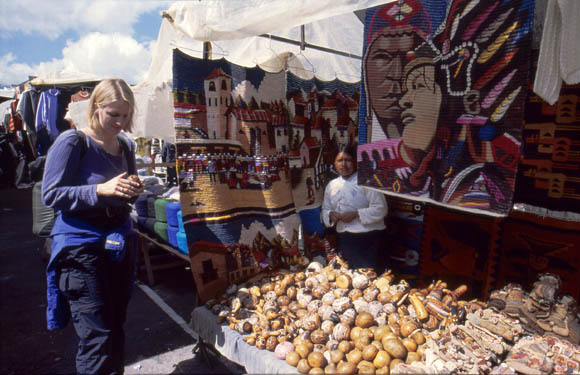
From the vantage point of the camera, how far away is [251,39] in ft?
10.9

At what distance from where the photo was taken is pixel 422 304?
2033mm

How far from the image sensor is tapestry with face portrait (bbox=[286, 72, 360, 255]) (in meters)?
3.35

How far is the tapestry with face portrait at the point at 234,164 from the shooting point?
2369mm

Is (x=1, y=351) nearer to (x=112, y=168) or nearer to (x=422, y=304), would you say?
(x=112, y=168)

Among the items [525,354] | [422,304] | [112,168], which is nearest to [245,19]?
[112,168]

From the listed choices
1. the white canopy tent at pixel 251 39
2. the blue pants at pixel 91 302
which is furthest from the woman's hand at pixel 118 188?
the white canopy tent at pixel 251 39

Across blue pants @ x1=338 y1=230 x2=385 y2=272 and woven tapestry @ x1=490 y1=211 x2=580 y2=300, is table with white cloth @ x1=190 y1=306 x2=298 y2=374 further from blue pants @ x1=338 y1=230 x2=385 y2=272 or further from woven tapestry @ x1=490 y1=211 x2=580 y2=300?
woven tapestry @ x1=490 y1=211 x2=580 y2=300

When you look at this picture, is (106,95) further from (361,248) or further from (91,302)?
(361,248)

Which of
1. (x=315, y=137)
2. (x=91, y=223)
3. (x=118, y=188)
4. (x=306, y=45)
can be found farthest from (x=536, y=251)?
(x=91, y=223)

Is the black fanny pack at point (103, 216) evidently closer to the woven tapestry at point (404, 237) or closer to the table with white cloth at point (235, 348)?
the table with white cloth at point (235, 348)

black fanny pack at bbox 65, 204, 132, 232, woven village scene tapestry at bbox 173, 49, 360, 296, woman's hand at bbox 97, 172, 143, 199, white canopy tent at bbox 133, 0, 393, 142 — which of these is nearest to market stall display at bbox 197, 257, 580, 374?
woven village scene tapestry at bbox 173, 49, 360, 296

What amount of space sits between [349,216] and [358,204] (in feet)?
0.44

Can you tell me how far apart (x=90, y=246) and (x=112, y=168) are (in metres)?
0.40

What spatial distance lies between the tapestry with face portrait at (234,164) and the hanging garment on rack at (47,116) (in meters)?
5.23
